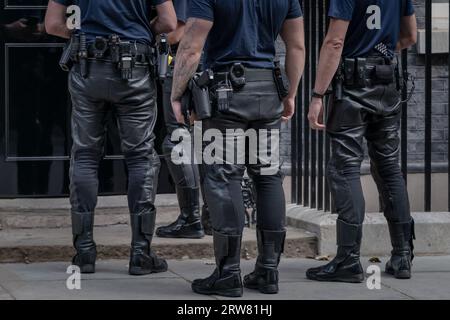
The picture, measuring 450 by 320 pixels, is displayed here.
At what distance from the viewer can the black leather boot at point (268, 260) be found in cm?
655

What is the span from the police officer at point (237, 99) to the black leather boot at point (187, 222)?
1223mm

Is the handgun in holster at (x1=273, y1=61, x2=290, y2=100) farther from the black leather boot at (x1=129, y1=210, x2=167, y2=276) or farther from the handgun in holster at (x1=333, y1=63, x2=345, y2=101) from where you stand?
the black leather boot at (x1=129, y1=210, x2=167, y2=276)

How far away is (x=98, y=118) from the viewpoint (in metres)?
6.95

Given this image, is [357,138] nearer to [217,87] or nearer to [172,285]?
[217,87]

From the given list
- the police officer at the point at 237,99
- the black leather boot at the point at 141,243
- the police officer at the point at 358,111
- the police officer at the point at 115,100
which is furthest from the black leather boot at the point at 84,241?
the police officer at the point at 358,111

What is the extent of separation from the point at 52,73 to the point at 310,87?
1827 mm

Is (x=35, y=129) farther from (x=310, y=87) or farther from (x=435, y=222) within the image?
(x=435, y=222)

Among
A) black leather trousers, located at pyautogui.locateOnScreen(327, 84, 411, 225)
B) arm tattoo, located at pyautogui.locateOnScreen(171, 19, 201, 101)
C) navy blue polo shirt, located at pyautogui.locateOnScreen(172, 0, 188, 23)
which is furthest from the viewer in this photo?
navy blue polo shirt, located at pyautogui.locateOnScreen(172, 0, 188, 23)

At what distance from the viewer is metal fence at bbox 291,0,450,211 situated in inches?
317

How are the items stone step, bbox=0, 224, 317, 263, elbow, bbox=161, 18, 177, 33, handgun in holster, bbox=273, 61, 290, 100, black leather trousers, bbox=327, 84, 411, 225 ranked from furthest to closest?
stone step, bbox=0, 224, 317, 263, elbow, bbox=161, 18, 177, 33, black leather trousers, bbox=327, 84, 411, 225, handgun in holster, bbox=273, 61, 290, 100

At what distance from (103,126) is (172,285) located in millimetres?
1043

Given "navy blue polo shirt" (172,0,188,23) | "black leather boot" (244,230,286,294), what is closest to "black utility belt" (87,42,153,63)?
"navy blue polo shirt" (172,0,188,23)

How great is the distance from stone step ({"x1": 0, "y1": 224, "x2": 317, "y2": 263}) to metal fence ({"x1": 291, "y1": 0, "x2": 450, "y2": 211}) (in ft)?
1.23
